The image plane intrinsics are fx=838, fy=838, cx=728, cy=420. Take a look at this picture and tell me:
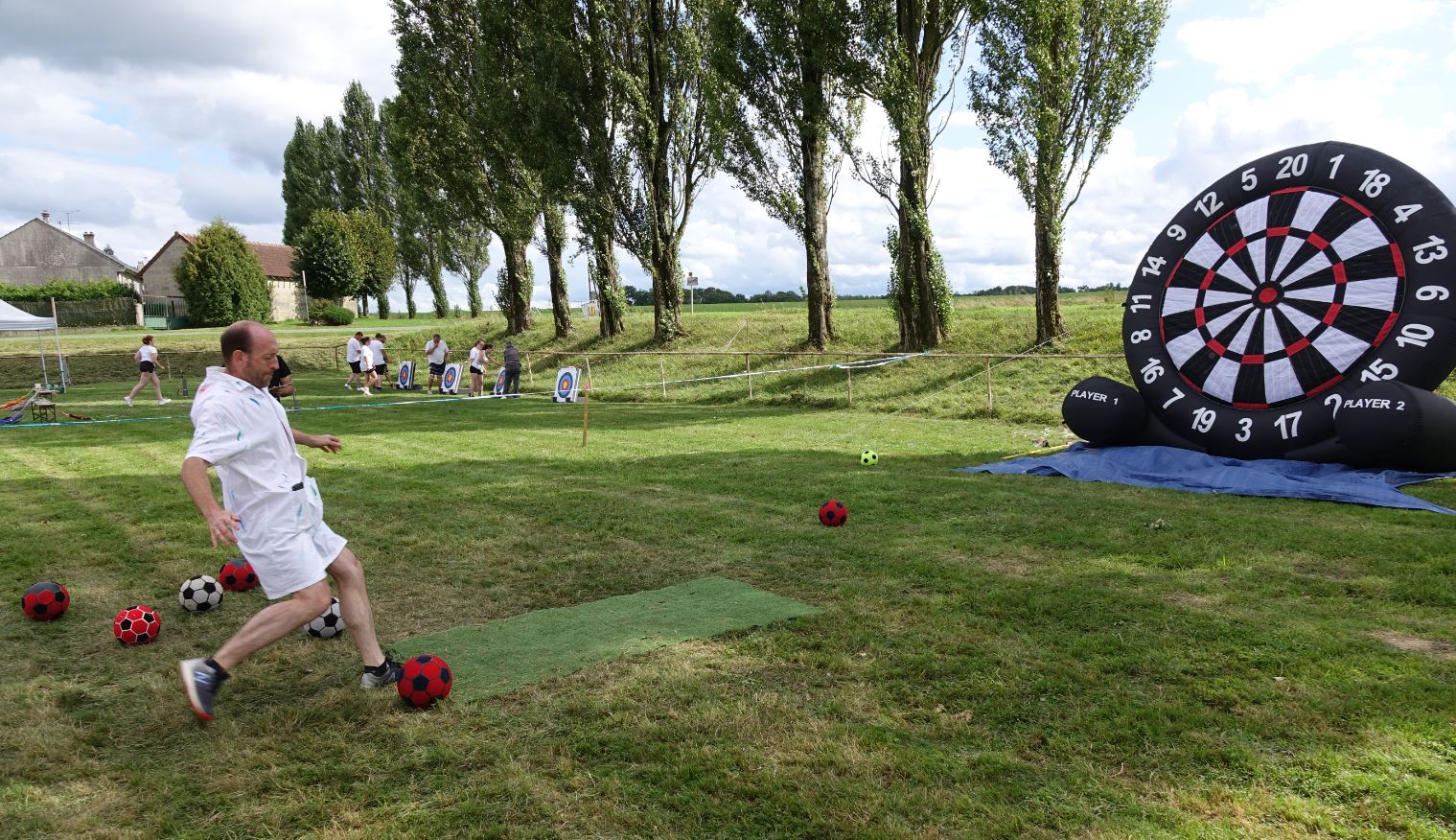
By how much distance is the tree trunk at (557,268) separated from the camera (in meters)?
28.7

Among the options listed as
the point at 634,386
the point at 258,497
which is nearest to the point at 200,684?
the point at 258,497

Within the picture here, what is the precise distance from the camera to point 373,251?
5831cm

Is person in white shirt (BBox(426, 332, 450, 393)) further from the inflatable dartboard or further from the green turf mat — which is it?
the green turf mat

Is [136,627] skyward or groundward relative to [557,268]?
groundward

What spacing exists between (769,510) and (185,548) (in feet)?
17.3

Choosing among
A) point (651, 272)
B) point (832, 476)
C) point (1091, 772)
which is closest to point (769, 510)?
point (832, 476)

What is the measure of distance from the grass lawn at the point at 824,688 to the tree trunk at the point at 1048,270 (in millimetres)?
11400

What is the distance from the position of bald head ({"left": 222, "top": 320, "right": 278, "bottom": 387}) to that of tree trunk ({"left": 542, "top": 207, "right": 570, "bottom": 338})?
24.9m

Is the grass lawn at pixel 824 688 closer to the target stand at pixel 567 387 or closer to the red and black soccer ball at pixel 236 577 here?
the red and black soccer ball at pixel 236 577

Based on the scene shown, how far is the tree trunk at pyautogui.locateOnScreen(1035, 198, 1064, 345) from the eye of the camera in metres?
18.9

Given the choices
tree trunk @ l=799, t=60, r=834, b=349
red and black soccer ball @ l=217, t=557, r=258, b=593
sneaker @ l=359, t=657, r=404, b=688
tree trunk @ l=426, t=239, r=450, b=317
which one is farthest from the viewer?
tree trunk @ l=426, t=239, r=450, b=317

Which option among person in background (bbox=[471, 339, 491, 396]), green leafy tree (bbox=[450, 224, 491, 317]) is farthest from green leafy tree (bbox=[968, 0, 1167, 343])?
green leafy tree (bbox=[450, 224, 491, 317])

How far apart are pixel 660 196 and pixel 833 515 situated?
19.8 meters

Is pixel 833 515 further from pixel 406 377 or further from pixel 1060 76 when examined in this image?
pixel 406 377
